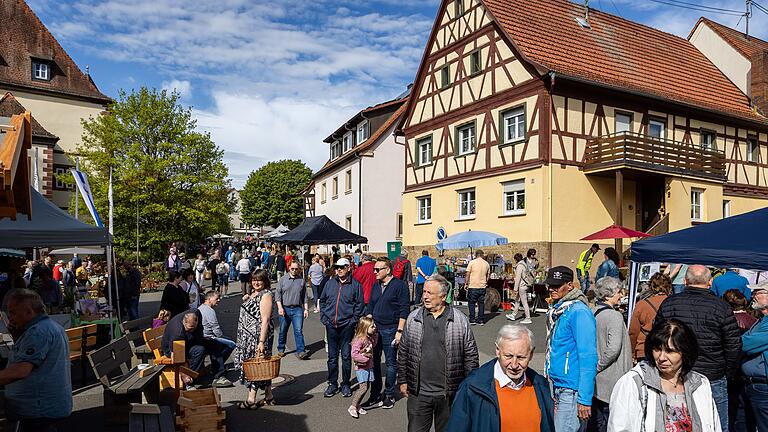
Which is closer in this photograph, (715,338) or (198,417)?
(715,338)

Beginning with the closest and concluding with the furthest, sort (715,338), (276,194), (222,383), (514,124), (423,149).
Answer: (715,338) < (222,383) < (514,124) < (423,149) < (276,194)

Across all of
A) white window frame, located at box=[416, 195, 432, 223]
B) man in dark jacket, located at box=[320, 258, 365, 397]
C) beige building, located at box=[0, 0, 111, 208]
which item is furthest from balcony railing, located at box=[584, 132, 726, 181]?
beige building, located at box=[0, 0, 111, 208]

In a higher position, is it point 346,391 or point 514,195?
point 514,195

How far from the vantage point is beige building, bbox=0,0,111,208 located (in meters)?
37.3

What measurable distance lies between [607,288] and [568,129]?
648 inches

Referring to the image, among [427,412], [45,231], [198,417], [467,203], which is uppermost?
[467,203]

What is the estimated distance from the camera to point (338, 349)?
25.3 ft

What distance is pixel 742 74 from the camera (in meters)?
27.3

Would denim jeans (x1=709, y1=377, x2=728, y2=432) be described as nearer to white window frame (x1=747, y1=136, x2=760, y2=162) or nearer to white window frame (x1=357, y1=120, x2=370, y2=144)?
white window frame (x1=747, y1=136, x2=760, y2=162)

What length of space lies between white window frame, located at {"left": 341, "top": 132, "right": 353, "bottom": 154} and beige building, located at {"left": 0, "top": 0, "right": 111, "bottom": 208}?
18.8m

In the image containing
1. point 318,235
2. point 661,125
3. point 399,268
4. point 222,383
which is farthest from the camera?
point 661,125

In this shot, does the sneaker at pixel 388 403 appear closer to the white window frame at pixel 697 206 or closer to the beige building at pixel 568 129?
the beige building at pixel 568 129

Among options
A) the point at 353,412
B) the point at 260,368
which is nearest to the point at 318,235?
the point at 260,368

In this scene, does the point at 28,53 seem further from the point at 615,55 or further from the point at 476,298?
the point at 476,298
